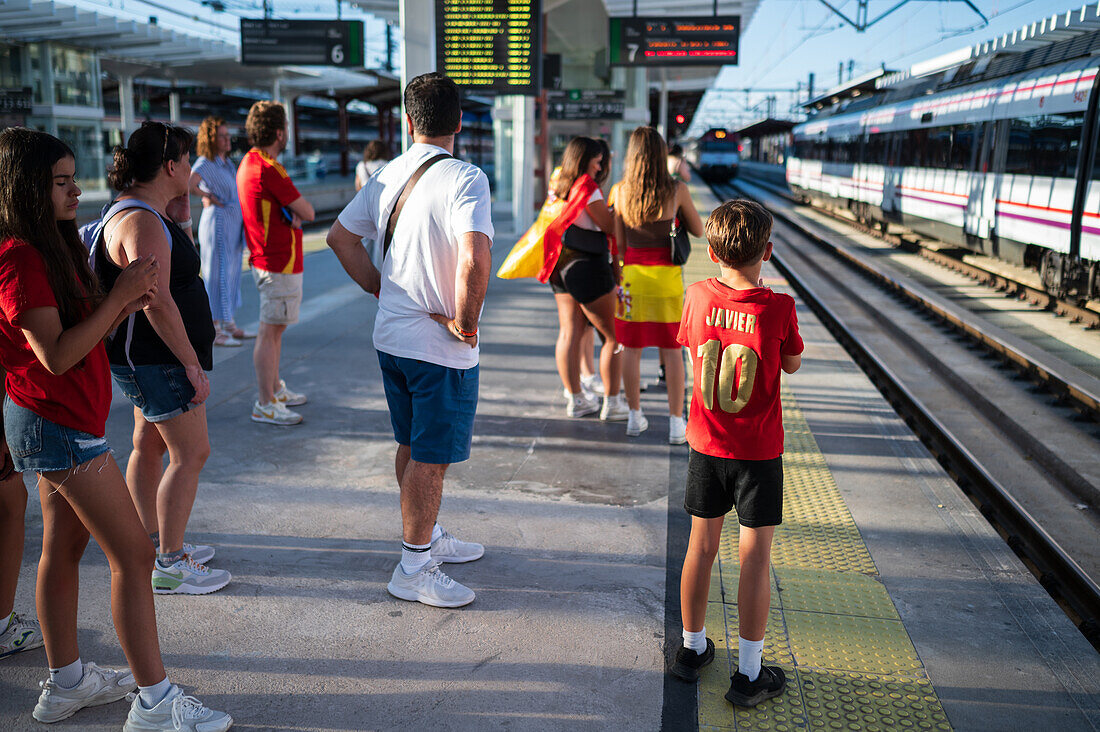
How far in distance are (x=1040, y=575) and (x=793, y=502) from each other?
1.26m

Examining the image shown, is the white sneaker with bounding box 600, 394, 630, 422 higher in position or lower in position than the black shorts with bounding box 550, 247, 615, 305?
lower

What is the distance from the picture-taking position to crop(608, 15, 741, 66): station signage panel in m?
15.1

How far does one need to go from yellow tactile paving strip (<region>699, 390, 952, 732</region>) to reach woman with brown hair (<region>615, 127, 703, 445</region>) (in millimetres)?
1214

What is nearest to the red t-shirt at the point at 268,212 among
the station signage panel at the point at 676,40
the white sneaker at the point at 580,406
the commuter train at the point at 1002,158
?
the white sneaker at the point at 580,406

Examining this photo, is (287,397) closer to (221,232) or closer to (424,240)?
(221,232)

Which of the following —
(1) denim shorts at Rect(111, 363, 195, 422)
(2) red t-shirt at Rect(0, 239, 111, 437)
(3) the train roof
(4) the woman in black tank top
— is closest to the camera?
(2) red t-shirt at Rect(0, 239, 111, 437)

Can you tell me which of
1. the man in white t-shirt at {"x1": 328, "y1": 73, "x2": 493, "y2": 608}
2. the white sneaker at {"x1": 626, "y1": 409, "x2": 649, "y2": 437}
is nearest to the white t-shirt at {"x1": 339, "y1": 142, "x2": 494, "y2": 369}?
the man in white t-shirt at {"x1": 328, "y1": 73, "x2": 493, "y2": 608}

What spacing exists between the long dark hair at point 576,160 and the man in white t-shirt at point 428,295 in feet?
6.17

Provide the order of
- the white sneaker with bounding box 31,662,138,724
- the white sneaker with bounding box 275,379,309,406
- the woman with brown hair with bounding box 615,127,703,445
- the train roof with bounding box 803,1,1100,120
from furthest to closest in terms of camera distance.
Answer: the train roof with bounding box 803,1,1100,120
the white sneaker with bounding box 275,379,309,406
the woman with brown hair with bounding box 615,127,703,445
the white sneaker with bounding box 31,662,138,724

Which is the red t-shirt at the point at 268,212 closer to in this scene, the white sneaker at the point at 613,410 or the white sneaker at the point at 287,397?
the white sneaker at the point at 287,397

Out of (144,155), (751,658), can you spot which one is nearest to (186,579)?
(144,155)

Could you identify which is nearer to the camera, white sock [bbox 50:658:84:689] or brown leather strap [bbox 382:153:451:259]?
white sock [bbox 50:658:84:689]

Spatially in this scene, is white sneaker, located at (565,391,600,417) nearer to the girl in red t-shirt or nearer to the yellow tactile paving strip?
the yellow tactile paving strip

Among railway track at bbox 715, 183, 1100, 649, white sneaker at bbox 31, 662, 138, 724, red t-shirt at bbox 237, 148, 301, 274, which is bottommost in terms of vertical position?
railway track at bbox 715, 183, 1100, 649
